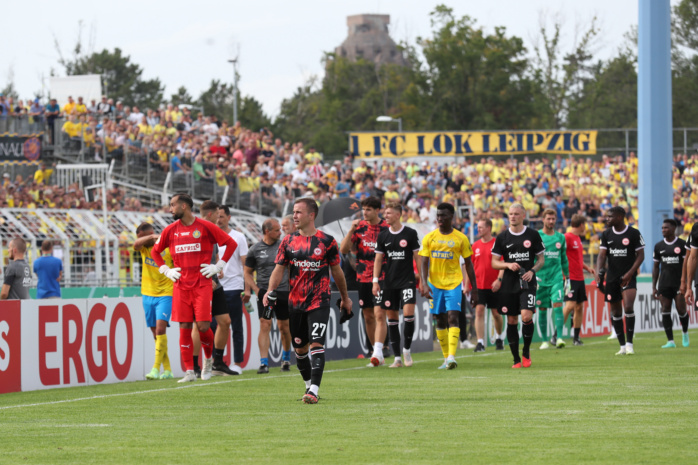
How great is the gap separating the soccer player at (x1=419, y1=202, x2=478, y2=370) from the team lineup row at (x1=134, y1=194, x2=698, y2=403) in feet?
0.05

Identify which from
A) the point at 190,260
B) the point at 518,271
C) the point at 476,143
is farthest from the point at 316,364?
the point at 476,143

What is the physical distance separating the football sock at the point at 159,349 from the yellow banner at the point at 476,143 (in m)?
38.7

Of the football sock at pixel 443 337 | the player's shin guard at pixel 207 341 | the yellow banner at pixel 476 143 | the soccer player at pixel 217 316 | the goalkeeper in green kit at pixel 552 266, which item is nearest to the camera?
the player's shin guard at pixel 207 341

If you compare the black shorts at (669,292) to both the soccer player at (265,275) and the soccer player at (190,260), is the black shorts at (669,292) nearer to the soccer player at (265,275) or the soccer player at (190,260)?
the soccer player at (265,275)

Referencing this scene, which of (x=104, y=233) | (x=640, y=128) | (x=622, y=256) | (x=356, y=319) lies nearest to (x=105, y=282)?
(x=104, y=233)

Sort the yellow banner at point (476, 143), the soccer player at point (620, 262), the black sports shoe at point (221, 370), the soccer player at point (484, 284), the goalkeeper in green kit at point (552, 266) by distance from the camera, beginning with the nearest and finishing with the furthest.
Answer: the black sports shoe at point (221, 370) → the soccer player at point (620, 262) → the goalkeeper in green kit at point (552, 266) → the soccer player at point (484, 284) → the yellow banner at point (476, 143)

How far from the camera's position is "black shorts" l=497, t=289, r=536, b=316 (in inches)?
595

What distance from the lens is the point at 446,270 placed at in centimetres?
1537

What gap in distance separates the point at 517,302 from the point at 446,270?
3.41 ft

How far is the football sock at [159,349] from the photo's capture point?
15.1 metres

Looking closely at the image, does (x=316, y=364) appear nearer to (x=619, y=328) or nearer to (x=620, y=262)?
(x=620, y=262)

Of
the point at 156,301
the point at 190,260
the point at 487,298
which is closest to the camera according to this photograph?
the point at 190,260

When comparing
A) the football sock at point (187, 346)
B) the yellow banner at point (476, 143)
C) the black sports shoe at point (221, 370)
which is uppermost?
the yellow banner at point (476, 143)

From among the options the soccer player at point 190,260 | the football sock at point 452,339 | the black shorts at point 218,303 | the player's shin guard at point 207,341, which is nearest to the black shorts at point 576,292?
the football sock at point 452,339
